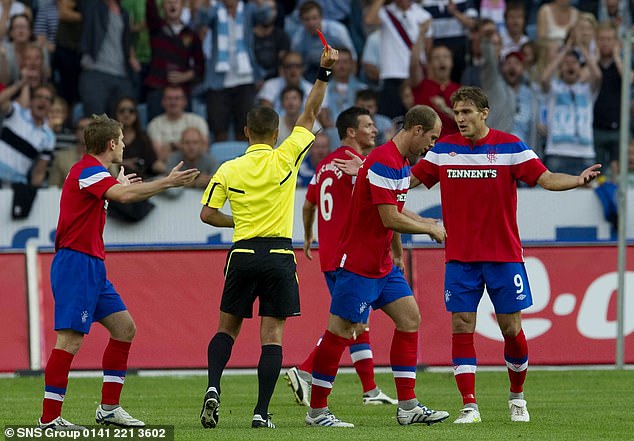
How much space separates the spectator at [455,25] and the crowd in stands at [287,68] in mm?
20

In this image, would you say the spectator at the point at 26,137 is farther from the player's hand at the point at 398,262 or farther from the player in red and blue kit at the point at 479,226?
the player in red and blue kit at the point at 479,226

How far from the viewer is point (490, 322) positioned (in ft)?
50.6

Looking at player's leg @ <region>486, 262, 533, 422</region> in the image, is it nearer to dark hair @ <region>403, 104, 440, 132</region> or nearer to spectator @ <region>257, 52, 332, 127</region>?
dark hair @ <region>403, 104, 440, 132</region>

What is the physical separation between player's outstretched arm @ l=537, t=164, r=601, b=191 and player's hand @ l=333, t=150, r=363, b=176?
143 centimetres

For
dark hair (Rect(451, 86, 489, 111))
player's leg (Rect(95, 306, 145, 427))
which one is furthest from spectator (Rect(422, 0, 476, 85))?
player's leg (Rect(95, 306, 145, 427))

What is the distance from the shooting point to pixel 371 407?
11.7 m

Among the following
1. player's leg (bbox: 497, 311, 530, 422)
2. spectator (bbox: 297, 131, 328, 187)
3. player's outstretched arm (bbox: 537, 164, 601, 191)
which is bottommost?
player's leg (bbox: 497, 311, 530, 422)

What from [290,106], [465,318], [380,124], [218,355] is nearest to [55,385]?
[218,355]

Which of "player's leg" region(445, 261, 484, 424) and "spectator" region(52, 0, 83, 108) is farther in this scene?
"spectator" region(52, 0, 83, 108)

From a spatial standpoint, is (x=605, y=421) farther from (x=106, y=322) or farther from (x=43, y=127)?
(x=43, y=127)

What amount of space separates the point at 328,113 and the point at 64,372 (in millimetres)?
10586

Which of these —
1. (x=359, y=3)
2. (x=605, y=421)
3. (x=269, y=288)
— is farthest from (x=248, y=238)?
(x=359, y=3)

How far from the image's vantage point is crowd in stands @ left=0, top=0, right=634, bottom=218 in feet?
61.8

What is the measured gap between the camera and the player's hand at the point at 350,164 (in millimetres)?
10555
